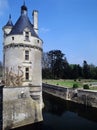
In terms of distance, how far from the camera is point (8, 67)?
22500 mm

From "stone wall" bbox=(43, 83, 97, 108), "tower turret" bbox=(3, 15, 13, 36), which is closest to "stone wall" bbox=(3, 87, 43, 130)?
"tower turret" bbox=(3, 15, 13, 36)

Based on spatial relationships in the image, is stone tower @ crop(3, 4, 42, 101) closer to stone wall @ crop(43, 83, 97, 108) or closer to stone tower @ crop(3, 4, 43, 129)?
stone tower @ crop(3, 4, 43, 129)

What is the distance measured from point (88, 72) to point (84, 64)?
10.6 ft

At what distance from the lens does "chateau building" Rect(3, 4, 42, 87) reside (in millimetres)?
21953

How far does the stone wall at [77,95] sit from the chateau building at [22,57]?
10.1 metres

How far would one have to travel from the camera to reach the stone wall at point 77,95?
30158 mm

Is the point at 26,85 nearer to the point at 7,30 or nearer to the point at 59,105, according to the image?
the point at 7,30

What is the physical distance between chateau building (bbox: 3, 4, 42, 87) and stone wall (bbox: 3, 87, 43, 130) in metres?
1.67

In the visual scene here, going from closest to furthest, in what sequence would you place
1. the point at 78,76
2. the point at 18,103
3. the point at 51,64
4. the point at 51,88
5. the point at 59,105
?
the point at 18,103 → the point at 59,105 → the point at 51,88 → the point at 78,76 → the point at 51,64

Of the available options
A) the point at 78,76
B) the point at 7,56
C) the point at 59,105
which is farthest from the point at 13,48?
the point at 78,76

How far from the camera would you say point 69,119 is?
24.2 m

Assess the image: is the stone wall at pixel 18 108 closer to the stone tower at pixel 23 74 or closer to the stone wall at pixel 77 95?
the stone tower at pixel 23 74

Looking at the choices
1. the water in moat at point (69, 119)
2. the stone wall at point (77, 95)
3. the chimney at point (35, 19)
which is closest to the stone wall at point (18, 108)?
the water in moat at point (69, 119)

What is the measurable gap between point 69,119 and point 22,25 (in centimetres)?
1155
